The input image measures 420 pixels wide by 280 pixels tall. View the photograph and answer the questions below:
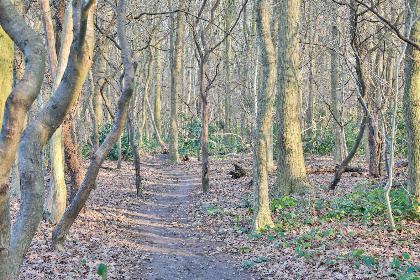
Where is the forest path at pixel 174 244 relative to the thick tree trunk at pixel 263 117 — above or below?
below

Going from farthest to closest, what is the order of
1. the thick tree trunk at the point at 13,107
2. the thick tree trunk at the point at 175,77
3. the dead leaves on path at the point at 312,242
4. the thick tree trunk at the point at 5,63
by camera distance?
the thick tree trunk at the point at 175,77
the dead leaves on path at the point at 312,242
the thick tree trunk at the point at 5,63
the thick tree trunk at the point at 13,107

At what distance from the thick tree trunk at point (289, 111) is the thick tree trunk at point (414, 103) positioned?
2997 mm

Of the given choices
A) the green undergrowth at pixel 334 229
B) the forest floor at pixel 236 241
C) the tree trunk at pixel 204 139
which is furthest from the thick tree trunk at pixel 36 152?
the tree trunk at pixel 204 139

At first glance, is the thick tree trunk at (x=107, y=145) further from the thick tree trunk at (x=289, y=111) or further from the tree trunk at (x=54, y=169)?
the thick tree trunk at (x=289, y=111)

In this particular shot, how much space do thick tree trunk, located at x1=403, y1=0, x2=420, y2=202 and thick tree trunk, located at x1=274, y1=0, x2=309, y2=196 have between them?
2997 mm

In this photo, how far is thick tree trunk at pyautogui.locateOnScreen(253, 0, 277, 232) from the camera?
25.0 ft

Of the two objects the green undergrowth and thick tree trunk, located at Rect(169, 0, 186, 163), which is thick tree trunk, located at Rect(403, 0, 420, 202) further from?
thick tree trunk, located at Rect(169, 0, 186, 163)

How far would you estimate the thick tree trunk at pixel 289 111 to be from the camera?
9977mm

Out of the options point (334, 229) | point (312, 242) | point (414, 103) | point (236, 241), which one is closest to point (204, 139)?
point (236, 241)

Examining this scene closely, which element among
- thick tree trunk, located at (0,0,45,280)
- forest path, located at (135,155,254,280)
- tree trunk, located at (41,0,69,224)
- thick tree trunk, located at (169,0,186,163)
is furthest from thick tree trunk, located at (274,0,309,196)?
thick tree trunk, located at (169,0,186,163)

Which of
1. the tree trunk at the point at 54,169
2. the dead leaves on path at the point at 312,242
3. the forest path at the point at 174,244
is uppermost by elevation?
the tree trunk at the point at 54,169

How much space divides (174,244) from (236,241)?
1395mm

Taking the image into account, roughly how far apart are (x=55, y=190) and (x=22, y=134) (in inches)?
211

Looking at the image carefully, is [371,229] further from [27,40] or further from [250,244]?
[27,40]
